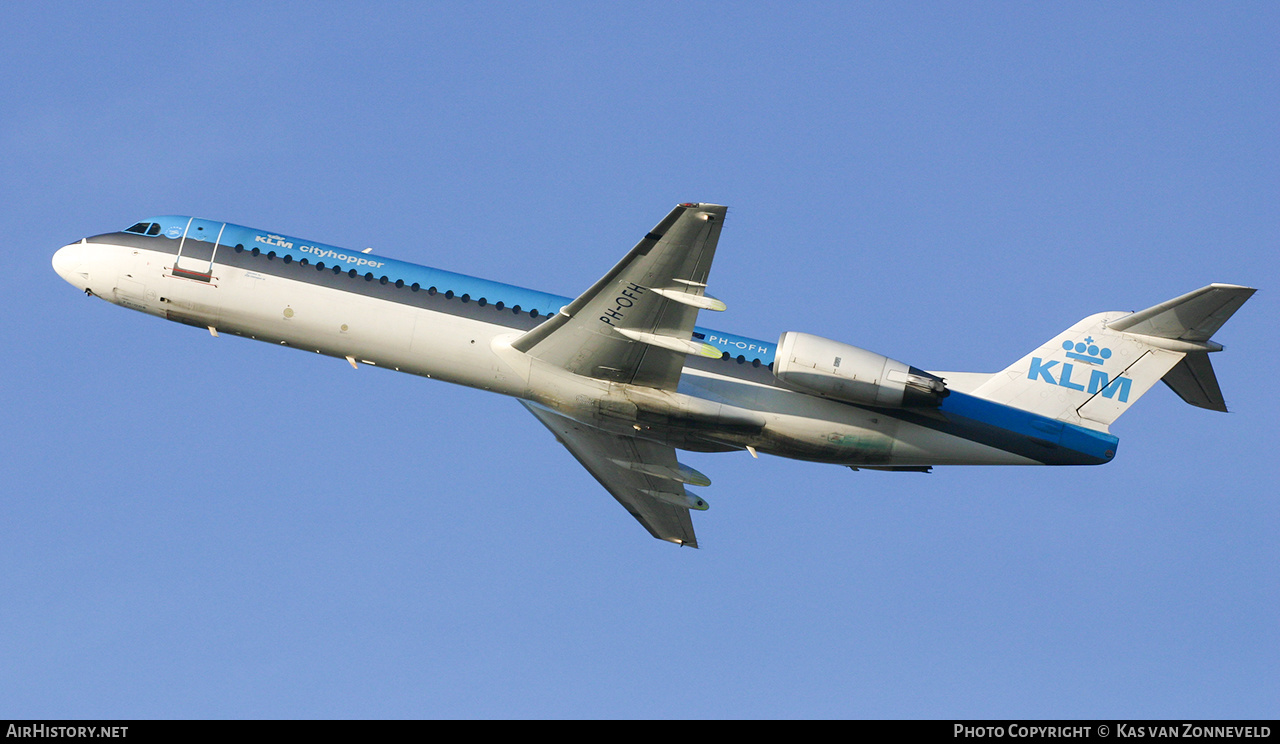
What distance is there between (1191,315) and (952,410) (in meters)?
6.08

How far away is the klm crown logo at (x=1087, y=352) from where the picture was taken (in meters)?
30.4

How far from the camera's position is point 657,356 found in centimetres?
2766

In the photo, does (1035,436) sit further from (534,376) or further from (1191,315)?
(534,376)

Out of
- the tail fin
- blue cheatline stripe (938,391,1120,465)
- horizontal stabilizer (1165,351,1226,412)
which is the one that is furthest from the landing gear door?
horizontal stabilizer (1165,351,1226,412)

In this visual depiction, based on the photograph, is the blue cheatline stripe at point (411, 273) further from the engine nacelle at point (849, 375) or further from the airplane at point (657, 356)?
the engine nacelle at point (849, 375)

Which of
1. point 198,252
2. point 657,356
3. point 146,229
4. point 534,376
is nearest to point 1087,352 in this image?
point 657,356

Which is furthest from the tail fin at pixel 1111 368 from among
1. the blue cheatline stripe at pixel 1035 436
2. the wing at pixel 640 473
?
the wing at pixel 640 473

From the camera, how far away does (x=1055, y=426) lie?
2967cm

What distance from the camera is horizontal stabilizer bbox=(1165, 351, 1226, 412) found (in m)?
29.4

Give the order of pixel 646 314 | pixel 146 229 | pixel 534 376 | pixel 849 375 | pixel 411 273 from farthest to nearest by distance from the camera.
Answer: pixel 146 229
pixel 411 273
pixel 534 376
pixel 849 375
pixel 646 314

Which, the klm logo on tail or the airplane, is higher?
the klm logo on tail

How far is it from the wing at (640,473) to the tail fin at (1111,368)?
8.38m

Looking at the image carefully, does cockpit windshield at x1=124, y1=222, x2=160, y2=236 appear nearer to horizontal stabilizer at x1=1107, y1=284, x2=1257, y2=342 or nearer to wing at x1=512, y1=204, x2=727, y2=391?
wing at x1=512, y1=204, x2=727, y2=391

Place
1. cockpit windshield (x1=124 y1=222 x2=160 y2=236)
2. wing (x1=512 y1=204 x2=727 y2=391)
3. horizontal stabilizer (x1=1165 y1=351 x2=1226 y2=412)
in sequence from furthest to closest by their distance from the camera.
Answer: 1. cockpit windshield (x1=124 y1=222 x2=160 y2=236)
2. horizontal stabilizer (x1=1165 y1=351 x2=1226 y2=412)
3. wing (x1=512 y1=204 x2=727 y2=391)
